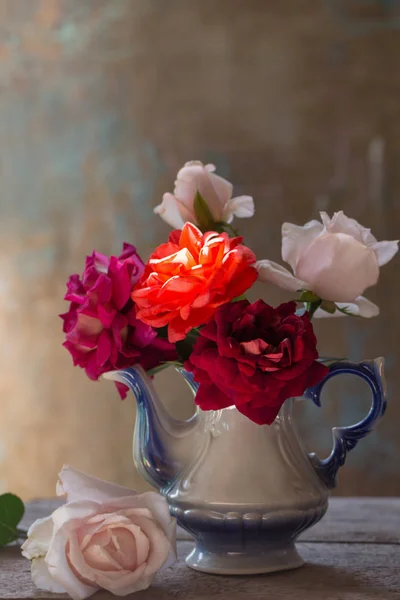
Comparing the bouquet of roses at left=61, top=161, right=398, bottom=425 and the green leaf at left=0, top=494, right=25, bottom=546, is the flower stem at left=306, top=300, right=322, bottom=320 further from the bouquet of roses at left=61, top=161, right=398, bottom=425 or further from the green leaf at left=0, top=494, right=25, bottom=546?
the green leaf at left=0, top=494, right=25, bottom=546

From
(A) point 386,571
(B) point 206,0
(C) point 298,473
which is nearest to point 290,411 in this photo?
(C) point 298,473

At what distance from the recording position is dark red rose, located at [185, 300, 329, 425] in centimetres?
61

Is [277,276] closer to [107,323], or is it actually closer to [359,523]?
[107,323]

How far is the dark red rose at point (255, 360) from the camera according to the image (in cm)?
61

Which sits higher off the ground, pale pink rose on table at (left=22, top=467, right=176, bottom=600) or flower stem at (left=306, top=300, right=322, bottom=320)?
flower stem at (left=306, top=300, right=322, bottom=320)

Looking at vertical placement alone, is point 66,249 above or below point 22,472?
above

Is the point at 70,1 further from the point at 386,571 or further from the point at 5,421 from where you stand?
the point at 386,571

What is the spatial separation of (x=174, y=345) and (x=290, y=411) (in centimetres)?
12

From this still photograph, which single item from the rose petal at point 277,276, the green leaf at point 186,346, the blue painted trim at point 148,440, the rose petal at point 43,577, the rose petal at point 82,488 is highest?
the rose petal at point 277,276

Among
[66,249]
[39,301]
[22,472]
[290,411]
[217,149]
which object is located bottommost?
[22,472]

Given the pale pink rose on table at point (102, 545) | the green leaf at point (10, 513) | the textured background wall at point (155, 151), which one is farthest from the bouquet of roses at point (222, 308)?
the textured background wall at point (155, 151)

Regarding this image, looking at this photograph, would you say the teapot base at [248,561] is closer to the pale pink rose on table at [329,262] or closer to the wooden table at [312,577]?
the wooden table at [312,577]

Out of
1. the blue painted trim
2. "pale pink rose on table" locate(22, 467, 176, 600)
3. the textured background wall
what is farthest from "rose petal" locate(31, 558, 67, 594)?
the textured background wall

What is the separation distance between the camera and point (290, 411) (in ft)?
2.41
